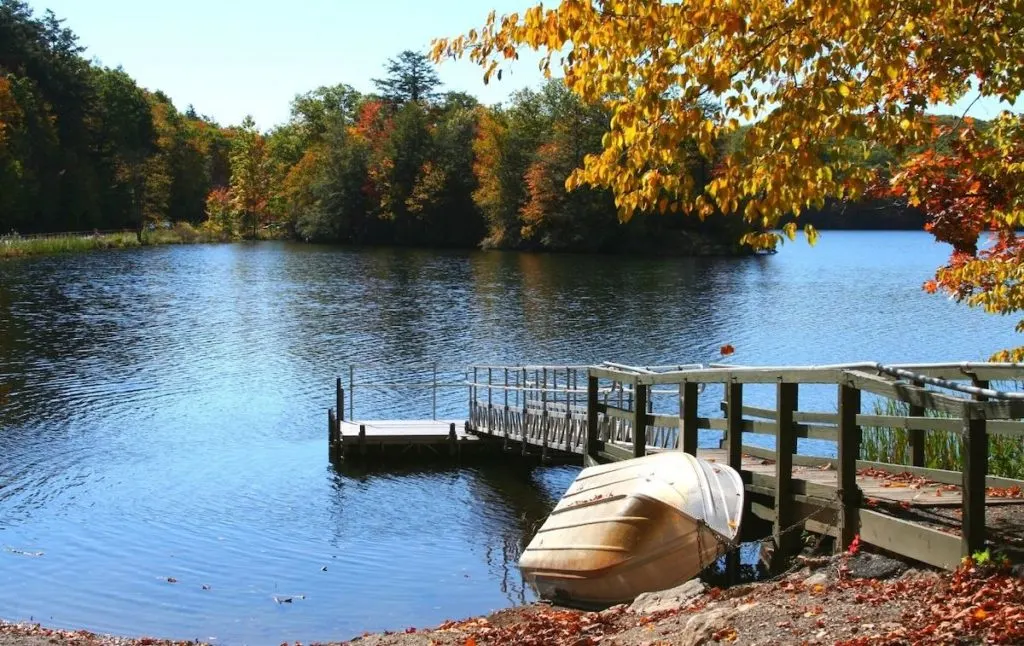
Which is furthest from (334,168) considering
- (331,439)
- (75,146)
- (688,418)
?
(688,418)

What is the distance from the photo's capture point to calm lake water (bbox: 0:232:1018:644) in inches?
609

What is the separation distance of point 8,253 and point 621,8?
8401cm

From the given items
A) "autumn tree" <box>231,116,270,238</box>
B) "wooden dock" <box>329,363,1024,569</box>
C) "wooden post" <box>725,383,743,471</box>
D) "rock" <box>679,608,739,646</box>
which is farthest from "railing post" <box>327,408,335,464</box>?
"autumn tree" <box>231,116,270,238</box>

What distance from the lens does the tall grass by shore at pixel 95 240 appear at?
277ft

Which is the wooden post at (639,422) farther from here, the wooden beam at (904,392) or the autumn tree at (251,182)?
the autumn tree at (251,182)

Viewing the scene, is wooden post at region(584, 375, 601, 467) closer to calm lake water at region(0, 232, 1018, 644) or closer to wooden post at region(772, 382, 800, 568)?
calm lake water at region(0, 232, 1018, 644)

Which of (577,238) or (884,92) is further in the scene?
(577,238)

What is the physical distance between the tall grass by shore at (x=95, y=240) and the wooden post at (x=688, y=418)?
79155mm

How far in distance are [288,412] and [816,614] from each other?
2360cm

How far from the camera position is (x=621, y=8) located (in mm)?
7652

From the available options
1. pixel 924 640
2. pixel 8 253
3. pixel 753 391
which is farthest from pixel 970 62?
pixel 8 253

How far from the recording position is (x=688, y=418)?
41.7 feet

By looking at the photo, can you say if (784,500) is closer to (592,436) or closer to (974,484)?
(974,484)

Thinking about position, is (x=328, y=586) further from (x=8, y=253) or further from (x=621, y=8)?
(x=8, y=253)
